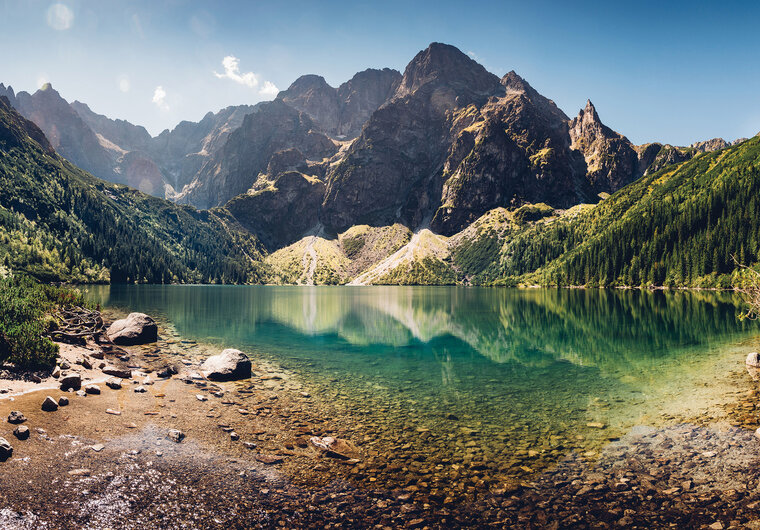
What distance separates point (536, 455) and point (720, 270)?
18707 cm

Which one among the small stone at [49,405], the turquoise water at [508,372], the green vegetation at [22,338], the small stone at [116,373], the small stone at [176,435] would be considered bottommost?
the turquoise water at [508,372]

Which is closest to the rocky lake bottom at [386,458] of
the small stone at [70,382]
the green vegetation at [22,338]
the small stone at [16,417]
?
the small stone at [16,417]

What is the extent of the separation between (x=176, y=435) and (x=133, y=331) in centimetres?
2765

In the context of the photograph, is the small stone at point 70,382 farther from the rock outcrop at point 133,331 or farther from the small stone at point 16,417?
the rock outcrop at point 133,331

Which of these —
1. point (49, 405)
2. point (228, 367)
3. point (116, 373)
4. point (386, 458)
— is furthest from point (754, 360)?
point (116, 373)

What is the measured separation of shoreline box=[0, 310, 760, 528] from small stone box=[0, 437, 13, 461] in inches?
13.4

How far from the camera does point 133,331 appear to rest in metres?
37.8

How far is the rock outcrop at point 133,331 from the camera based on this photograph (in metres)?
37.0

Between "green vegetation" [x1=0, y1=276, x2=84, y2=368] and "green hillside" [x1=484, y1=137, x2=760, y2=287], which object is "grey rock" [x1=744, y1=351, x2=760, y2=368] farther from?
"green hillside" [x1=484, y1=137, x2=760, y2=287]

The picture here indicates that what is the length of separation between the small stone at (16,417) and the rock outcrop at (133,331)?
25015 millimetres

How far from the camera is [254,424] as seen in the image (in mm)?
18156

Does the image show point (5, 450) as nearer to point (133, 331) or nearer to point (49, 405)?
point (49, 405)

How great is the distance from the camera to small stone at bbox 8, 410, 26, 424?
556 inches

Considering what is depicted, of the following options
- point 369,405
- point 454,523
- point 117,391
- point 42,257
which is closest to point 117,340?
point 117,391
